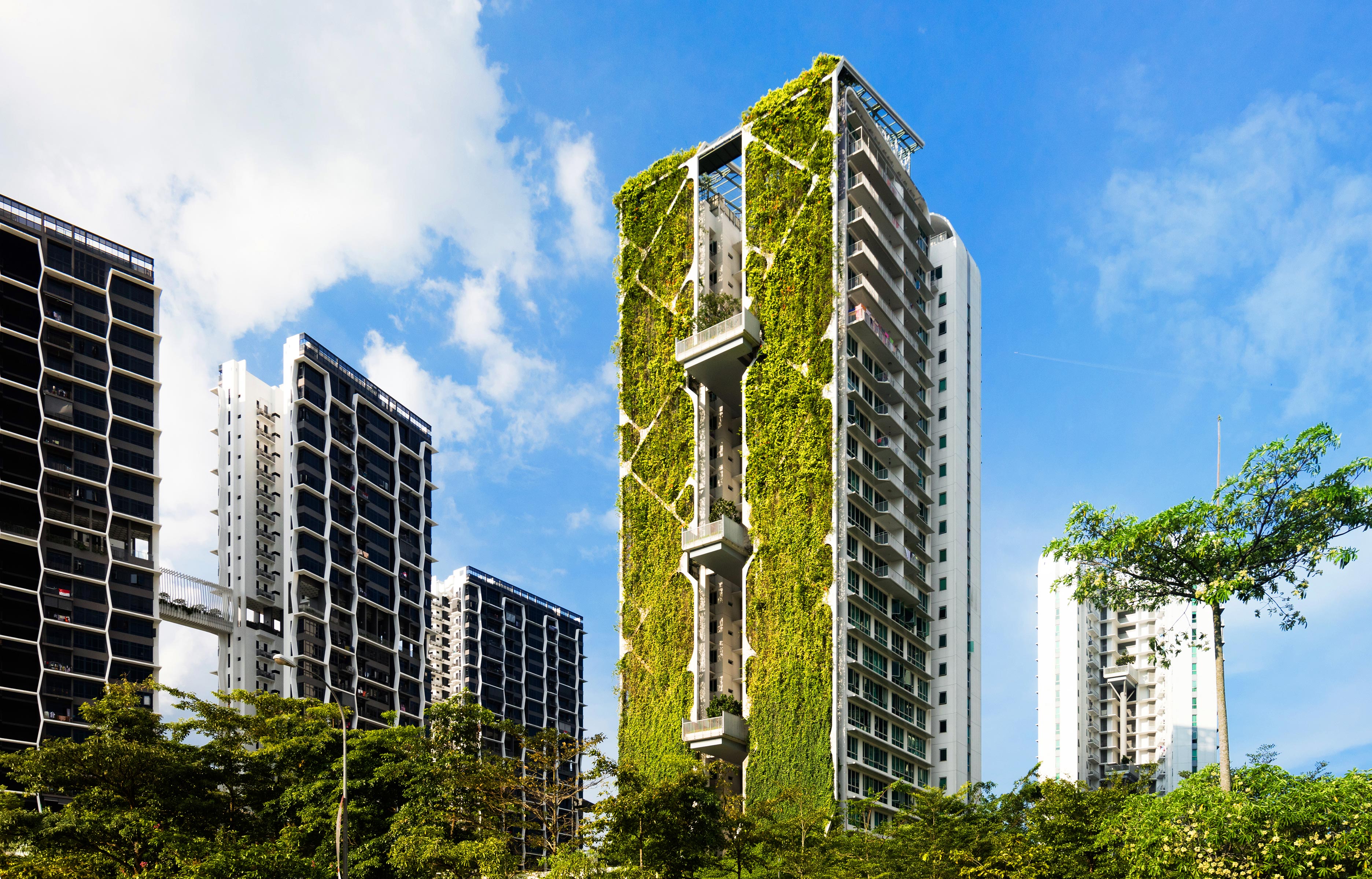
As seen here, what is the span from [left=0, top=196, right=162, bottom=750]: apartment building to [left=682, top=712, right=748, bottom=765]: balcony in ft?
132

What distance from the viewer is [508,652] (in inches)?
5689

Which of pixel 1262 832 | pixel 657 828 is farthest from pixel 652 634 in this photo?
pixel 1262 832

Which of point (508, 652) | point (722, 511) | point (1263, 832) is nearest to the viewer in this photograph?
point (1263, 832)

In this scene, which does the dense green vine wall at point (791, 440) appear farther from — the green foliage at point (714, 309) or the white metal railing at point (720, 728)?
the green foliage at point (714, 309)

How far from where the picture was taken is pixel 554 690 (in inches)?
5969

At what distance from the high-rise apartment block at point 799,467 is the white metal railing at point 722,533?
12 cm

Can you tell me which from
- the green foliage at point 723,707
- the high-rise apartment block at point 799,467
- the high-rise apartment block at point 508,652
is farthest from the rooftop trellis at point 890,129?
the high-rise apartment block at point 508,652

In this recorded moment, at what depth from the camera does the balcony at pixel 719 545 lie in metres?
64.1

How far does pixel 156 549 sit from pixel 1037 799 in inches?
2573

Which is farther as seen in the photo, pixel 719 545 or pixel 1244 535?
pixel 719 545

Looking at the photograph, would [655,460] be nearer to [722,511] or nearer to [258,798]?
[722,511]

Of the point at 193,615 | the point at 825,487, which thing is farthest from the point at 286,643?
the point at 825,487

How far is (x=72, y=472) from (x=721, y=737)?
1990 inches

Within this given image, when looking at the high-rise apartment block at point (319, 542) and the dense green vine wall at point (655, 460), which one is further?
the high-rise apartment block at point (319, 542)
